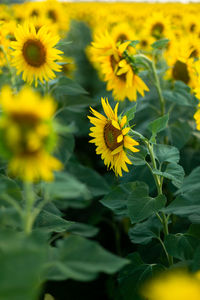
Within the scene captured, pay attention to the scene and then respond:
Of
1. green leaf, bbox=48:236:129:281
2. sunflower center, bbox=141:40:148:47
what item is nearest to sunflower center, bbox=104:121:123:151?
green leaf, bbox=48:236:129:281

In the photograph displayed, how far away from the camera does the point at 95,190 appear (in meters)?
1.80

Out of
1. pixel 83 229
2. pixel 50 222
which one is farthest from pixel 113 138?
pixel 83 229

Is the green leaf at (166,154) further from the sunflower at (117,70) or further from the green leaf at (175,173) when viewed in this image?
the sunflower at (117,70)

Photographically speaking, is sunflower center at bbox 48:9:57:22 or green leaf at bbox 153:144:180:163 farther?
sunflower center at bbox 48:9:57:22

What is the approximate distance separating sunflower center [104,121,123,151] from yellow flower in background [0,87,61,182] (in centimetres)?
55

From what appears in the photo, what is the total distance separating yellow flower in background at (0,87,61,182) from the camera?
0.57 m

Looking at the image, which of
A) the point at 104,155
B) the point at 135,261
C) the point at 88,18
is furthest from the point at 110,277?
the point at 88,18

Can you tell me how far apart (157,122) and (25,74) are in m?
0.59

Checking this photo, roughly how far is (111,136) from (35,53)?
0.51 m

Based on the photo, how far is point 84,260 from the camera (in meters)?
0.67

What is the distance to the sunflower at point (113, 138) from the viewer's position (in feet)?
3.65

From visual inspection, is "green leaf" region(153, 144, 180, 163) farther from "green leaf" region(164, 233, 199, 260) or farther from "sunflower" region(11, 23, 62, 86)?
"sunflower" region(11, 23, 62, 86)

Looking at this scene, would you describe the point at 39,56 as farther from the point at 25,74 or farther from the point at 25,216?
the point at 25,216

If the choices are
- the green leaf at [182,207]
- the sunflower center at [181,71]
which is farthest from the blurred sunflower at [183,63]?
the green leaf at [182,207]
